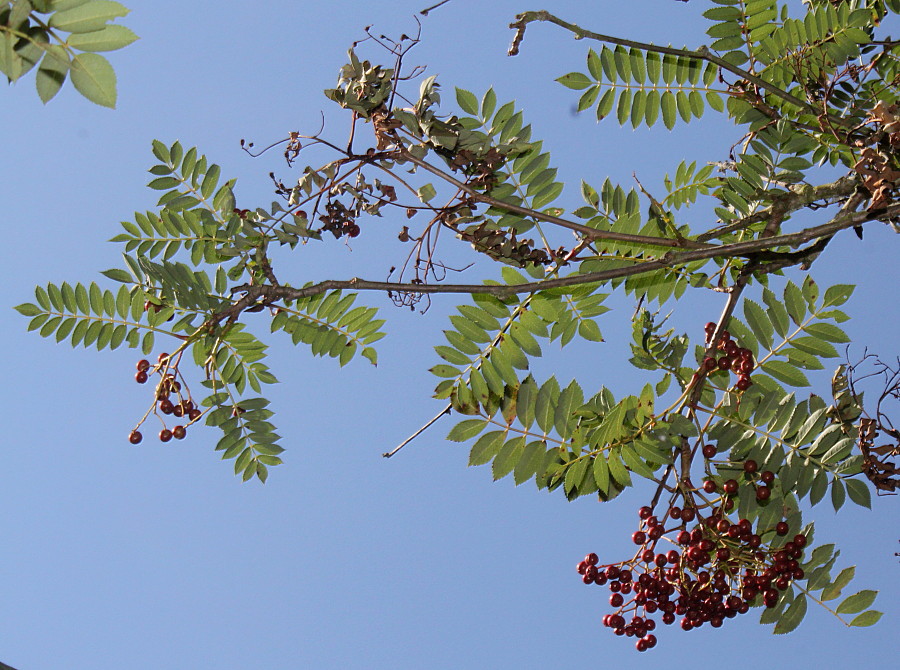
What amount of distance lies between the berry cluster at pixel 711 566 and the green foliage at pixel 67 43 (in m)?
1.82

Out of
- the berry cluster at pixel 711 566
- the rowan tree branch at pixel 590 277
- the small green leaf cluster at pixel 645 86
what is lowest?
the berry cluster at pixel 711 566

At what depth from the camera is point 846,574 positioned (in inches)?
96.0

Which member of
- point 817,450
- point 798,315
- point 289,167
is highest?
point 289,167

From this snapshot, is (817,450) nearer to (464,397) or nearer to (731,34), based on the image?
Result: (464,397)

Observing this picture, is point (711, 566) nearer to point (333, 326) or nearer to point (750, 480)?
point (750, 480)

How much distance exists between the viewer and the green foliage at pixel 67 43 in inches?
54.6

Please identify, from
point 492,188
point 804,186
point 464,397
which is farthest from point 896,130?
point 464,397

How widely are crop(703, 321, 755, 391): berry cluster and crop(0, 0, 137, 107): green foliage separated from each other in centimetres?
170

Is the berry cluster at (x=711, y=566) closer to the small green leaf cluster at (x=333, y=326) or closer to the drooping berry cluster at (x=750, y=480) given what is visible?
the drooping berry cluster at (x=750, y=480)

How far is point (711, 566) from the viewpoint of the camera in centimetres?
232

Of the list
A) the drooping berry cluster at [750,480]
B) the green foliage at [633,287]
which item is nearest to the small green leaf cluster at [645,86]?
the green foliage at [633,287]

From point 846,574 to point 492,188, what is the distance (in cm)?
163

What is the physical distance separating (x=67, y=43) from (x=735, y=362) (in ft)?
6.12

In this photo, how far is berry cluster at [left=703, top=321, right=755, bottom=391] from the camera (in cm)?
231
